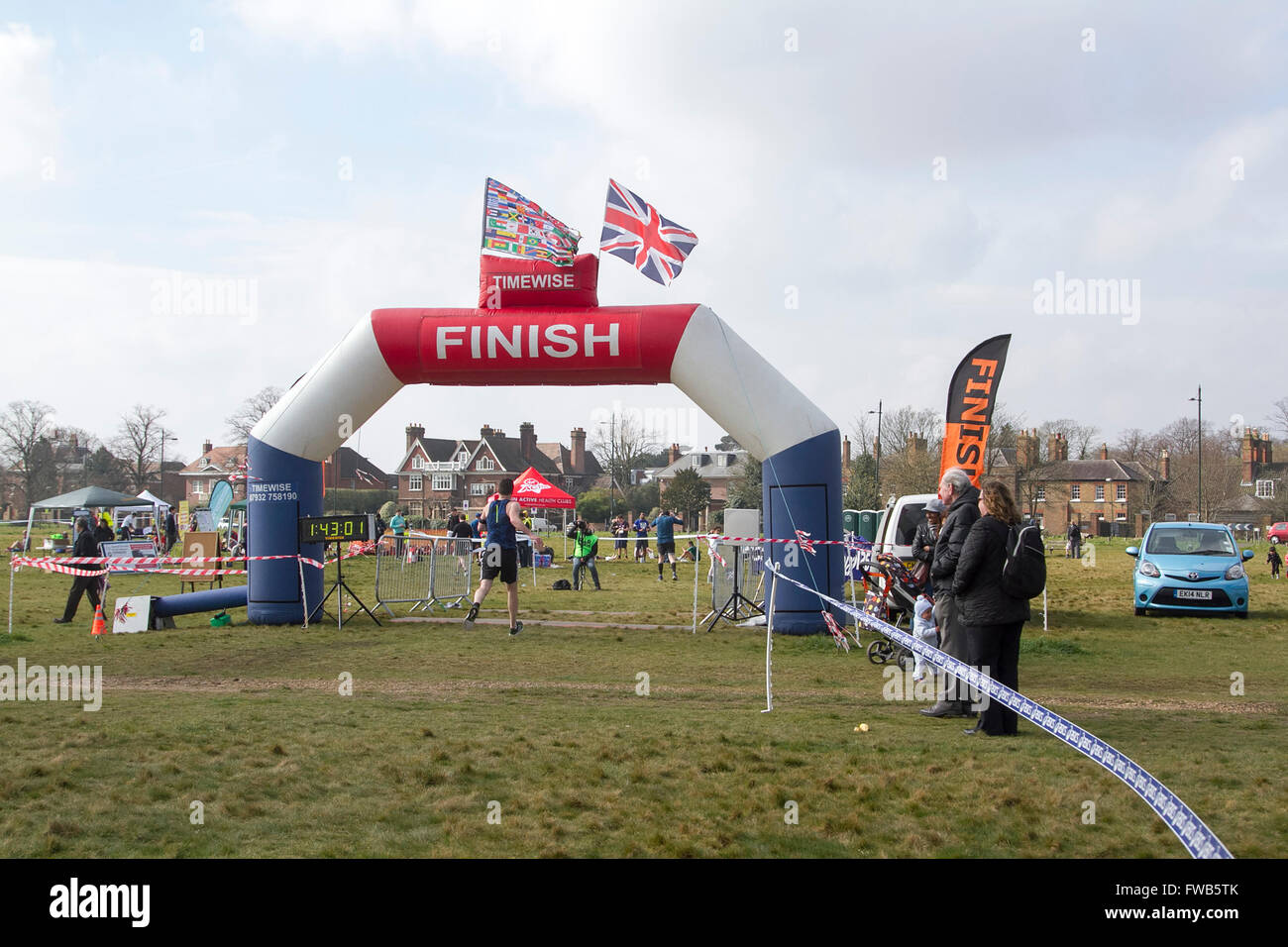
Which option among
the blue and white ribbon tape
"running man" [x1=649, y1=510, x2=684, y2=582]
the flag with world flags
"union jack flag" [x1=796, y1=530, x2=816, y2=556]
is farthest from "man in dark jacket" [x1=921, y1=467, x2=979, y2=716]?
"running man" [x1=649, y1=510, x2=684, y2=582]

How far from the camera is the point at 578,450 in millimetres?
Answer: 101375

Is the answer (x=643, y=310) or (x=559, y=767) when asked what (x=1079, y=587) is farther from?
(x=559, y=767)

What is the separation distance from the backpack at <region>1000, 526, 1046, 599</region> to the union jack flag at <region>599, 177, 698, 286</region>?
8273mm

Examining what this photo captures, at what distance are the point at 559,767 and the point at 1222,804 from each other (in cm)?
356

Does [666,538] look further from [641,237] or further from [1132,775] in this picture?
[1132,775]

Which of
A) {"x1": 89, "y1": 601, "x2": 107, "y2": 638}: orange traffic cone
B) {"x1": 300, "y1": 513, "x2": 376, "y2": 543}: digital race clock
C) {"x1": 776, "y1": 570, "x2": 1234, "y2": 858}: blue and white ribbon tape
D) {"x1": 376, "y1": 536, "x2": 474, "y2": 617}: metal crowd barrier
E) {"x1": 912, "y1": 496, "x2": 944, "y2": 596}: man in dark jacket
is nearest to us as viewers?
{"x1": 776, "y1": 570, "x2": 1234, "y2": 858}: blue and white ribbon tape

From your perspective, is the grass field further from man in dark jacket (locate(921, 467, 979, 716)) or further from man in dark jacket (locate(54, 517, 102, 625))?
man in dark jacket (locate(54, 517, 102, 625))

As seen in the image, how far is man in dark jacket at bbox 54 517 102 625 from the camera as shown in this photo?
15422 mm

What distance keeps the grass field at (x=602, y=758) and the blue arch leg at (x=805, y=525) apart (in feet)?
4.70

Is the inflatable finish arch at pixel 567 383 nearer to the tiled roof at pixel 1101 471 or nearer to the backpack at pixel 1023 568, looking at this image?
the backpack at pixel 1023 568

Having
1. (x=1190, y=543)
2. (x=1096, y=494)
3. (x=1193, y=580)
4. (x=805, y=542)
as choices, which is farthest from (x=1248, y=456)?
(x=805, y=542)

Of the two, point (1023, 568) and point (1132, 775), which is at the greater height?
point (1023, 568)

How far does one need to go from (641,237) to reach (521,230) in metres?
1.67
